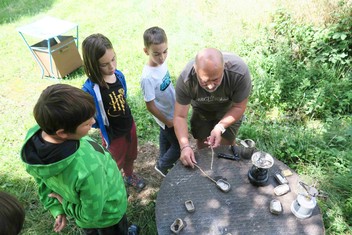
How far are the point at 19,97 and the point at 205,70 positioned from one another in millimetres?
4171

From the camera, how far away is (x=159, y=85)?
255 centimetres

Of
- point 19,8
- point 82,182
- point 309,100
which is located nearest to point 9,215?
point 82,182

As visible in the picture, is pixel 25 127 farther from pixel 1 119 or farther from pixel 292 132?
pixel 292 132

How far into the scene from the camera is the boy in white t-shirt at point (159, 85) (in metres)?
2.44

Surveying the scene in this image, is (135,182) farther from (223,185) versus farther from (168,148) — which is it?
(223,185)

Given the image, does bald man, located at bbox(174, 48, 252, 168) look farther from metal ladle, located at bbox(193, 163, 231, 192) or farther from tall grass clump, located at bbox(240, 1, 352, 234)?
tall grass clump, located at bbox(240, 1, 352, 234)

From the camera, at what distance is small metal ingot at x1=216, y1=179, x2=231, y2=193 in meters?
1.97

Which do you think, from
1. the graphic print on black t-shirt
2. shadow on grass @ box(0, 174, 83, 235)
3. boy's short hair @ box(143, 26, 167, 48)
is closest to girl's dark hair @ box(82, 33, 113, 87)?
the graphic print on black t-shirt

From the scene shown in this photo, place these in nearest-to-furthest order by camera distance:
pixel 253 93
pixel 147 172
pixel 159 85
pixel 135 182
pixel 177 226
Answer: pixel 177 226
pixel 159 85
pixel 135 182
pixel 147 172
pixel 253 93

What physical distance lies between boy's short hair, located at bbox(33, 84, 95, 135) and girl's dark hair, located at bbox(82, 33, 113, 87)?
0.82m

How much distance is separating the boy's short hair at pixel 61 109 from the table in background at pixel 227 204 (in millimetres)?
923

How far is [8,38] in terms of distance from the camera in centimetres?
677

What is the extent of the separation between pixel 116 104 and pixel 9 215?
1.37 metres

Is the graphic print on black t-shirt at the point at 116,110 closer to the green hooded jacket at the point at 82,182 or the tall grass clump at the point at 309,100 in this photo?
the green hooded jacket at the point at 82,182
